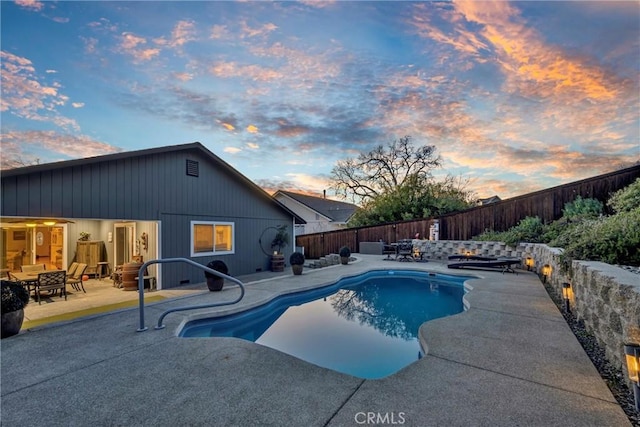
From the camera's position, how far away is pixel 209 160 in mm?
9922

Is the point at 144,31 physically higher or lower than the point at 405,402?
higher

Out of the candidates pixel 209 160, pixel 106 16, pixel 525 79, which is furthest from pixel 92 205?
pixel 525 79

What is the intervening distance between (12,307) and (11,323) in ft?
0.92

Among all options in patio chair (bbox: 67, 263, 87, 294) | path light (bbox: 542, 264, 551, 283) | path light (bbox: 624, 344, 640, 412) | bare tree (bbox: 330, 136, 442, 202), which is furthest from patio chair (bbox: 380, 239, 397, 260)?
path light (bbox: 624, 344, 640, 412)

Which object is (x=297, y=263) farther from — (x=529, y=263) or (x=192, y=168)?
(x=529, y=263)

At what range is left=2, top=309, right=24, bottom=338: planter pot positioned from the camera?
4.56 meters

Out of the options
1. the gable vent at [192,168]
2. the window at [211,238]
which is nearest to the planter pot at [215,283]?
the window at [211,238]

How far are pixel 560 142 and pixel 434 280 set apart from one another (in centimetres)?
829

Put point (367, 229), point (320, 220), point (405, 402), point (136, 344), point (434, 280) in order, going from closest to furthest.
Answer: point (405, 402) → point (136, 344) → point (434, 280) → point (367, 229) → point (320, 220)

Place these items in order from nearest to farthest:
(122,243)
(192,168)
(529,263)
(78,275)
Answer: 1. (78,275)
2. (192,168)
3. (122,243)
4. (529,263)

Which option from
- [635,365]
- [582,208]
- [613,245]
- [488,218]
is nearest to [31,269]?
[635,365]

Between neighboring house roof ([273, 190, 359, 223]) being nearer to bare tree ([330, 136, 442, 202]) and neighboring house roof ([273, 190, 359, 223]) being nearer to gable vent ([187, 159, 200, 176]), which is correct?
bare tree ([330, 136, 442, 202])

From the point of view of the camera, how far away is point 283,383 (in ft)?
10.3

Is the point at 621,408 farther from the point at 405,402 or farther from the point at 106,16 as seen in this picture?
the point at 106,16
